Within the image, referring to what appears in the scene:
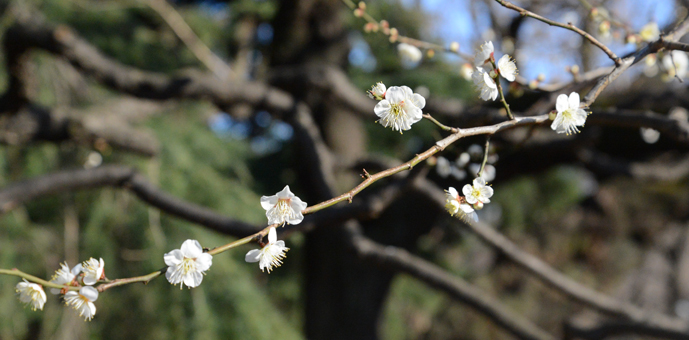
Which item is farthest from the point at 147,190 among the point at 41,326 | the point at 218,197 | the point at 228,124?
the point at 228,124

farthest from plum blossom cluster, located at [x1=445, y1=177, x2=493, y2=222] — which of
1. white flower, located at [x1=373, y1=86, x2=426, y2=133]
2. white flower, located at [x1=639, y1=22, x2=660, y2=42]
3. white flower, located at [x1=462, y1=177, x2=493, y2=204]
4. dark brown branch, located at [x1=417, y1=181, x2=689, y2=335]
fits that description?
dark brown branch, located at [x1=417, y1=181, x2=689, y2=335]

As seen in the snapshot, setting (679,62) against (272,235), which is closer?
(272,235)

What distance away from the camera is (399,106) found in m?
0.61

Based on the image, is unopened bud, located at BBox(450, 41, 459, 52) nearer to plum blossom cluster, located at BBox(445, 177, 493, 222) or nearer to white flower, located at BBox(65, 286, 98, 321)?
plum blossom cluster, located at BBox(445, 177, 493, 222)

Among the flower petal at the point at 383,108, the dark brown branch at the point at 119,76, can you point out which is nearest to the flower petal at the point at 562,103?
the flower petal at the point at 383,108

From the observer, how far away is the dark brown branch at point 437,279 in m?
1.40

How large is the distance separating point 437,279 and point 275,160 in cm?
150

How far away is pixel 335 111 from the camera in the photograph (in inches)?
86.0

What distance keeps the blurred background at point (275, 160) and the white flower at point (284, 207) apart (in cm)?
45

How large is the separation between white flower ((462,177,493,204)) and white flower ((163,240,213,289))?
33 centimetres

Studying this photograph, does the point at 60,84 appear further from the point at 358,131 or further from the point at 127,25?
the point at 358,131

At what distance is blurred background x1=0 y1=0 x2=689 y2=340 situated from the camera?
1598 mm

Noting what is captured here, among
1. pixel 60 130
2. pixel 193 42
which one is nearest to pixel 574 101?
pixel 60 130

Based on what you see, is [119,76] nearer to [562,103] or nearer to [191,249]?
[191,249]
